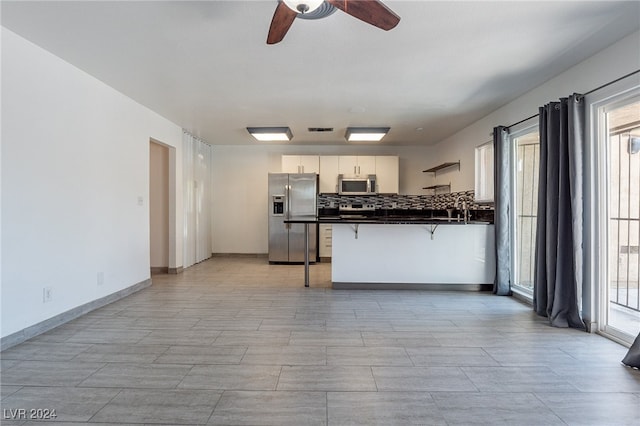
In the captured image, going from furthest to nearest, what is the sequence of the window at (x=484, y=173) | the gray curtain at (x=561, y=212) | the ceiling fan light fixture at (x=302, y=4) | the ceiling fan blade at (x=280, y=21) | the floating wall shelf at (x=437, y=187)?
the floating wall shelf at (x=437, y=187) → the window at (x=484, y=173) → the gray curtain at (x=561, y=212) → the ceiling fan blade at (x=280, y=21) → the ceiling fan light fixture at (x=302, y=4)

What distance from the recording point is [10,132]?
271 cm

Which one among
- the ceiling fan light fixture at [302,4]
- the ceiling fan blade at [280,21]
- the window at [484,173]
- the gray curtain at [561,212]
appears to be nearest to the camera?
the ceiling fan light fixture at [302,4]

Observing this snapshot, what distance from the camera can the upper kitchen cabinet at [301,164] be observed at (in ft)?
23.5

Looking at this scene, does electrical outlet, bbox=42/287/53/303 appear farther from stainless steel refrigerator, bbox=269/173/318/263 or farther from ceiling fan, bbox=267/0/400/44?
stainless steel refrigerator, bbox=269/173/318/263

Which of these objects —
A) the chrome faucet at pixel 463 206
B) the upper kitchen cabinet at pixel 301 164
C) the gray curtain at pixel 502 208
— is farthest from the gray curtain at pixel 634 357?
the upper kitchen cabinet at pixel 301 164

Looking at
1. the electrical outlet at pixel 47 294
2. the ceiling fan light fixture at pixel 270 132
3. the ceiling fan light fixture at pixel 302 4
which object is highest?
the ceiling fan light fixture at pixel 270 132

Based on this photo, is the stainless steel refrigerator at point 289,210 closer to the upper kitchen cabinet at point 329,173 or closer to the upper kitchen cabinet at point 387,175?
the upper kitchen cabinet at point 329,173

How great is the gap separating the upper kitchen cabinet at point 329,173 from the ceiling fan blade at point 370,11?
5132 mm

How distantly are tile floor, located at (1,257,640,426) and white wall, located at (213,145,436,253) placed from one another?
369 cm

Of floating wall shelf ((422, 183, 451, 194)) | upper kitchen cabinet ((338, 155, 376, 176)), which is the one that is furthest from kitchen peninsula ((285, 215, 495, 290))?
upper kitchen cabinet ((338, 155, 376, 176))

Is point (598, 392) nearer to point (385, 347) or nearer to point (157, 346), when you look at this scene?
point (385, 347)

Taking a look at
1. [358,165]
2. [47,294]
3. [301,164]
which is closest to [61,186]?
[47,294]

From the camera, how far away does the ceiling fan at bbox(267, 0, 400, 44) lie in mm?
1857

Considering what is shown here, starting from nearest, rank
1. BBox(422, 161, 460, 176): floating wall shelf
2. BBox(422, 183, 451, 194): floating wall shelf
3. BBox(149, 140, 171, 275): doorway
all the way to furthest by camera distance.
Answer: BBox(149, 140, 171, 275): doorway < BBox(422, 161, 460, 176): floating wall shelf < BBox(422, 183, 451, 194): floating wall shelf
